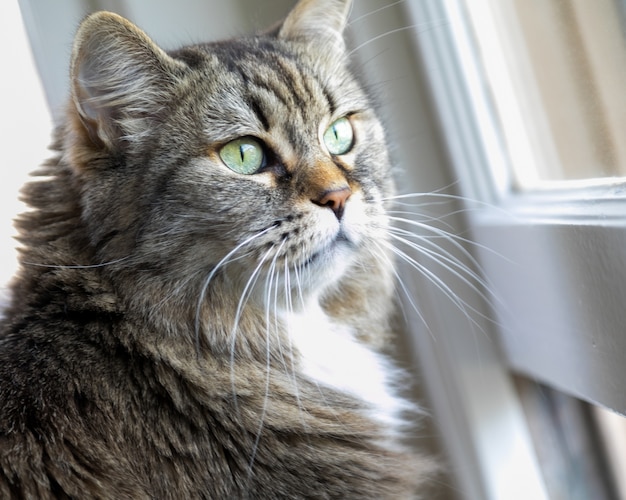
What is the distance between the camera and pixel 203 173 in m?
1.07

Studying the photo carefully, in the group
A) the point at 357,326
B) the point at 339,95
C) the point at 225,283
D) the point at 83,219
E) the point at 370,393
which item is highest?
the point at 339,95

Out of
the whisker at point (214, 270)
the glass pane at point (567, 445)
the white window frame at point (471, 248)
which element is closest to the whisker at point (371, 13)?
the white window frame at point (471, 248)

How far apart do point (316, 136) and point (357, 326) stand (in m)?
0.36

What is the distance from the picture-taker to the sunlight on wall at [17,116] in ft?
4.31

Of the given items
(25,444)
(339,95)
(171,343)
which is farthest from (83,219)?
(339,95)

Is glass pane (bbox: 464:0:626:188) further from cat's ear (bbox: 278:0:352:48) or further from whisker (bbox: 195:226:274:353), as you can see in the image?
whisker (bbox: 195:226:274:353)

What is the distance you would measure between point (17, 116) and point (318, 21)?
2.02 ft

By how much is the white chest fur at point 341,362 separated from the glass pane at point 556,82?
1.41 feet

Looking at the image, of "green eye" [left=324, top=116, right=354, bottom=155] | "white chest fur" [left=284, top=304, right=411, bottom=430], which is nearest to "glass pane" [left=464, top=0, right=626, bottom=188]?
"green eye" [left=324, top=116, right=354, bottom=155]

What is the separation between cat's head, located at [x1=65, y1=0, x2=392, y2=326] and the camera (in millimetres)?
1057

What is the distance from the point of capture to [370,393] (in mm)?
1249

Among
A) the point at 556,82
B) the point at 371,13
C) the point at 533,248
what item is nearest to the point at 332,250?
the point at 533,248

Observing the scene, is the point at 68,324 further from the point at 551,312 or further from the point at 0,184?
the point at 551,312

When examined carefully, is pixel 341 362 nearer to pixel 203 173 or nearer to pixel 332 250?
pixel 332 250
